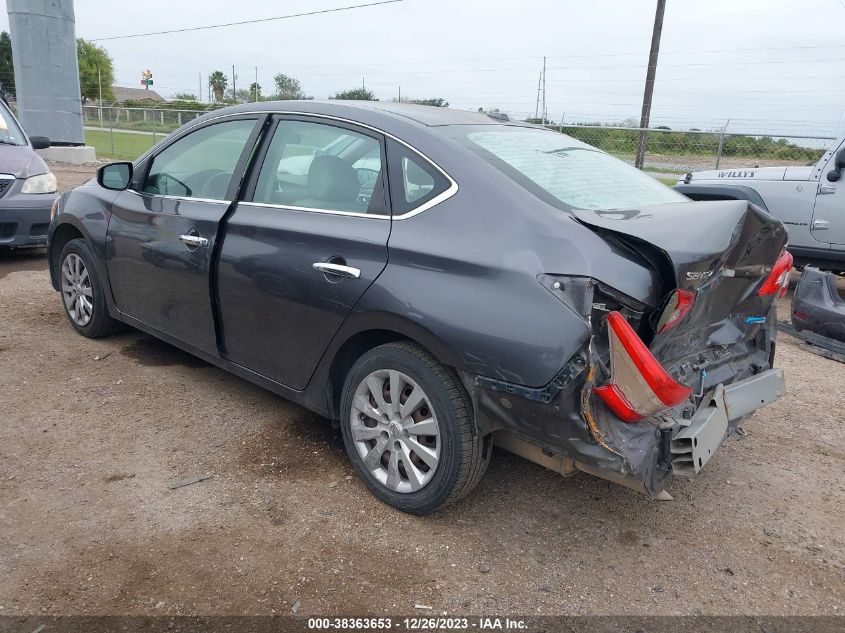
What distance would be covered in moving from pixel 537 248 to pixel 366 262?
0.78 meters

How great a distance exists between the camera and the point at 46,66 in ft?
52.5

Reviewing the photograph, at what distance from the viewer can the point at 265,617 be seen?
7.88 feet

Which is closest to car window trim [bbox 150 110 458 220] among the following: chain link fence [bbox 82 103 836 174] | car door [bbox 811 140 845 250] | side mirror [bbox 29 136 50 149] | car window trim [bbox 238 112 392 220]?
car window trim [bbox 238 112 392 220]

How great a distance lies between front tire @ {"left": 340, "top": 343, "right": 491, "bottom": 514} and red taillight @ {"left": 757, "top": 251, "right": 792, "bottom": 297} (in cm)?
157

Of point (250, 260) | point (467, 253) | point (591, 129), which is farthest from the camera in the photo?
point (591, 129)

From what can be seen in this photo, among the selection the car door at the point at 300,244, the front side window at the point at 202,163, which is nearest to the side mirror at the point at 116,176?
the front side window at the point at 202,163

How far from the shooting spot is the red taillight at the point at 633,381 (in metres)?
2.41

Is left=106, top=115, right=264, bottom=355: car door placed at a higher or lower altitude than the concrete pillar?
lower

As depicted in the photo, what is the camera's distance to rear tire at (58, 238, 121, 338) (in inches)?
185

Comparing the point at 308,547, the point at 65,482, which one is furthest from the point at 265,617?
the point at 65,482

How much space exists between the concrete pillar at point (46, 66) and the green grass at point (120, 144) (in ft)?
17.0

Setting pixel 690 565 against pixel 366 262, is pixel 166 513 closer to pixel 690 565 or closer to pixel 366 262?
pixel 366 262

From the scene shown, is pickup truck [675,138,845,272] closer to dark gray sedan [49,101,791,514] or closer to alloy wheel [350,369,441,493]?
dark gray sedan [49,101,791,514]

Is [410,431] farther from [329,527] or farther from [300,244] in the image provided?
[300,244]
